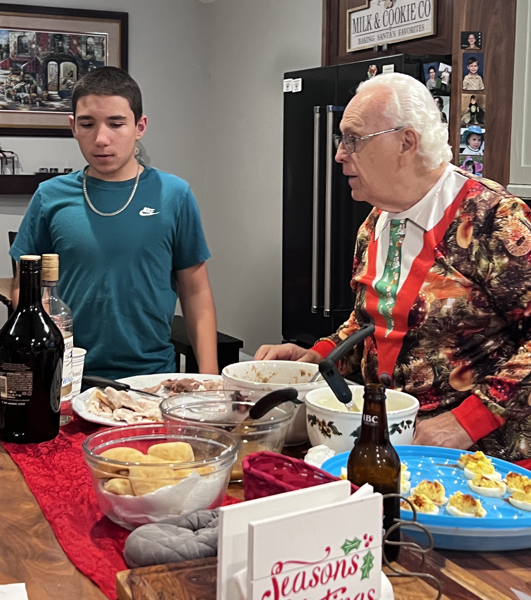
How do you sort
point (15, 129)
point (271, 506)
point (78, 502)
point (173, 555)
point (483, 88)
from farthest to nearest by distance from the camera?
point (15, 129) < point (483, 88) < point (78, 502) < point (173, 555) < point (271, 506)

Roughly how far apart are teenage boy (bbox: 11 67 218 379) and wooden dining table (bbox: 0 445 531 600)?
3.34ft

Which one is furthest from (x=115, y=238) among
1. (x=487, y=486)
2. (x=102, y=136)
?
(x=487, y=486)

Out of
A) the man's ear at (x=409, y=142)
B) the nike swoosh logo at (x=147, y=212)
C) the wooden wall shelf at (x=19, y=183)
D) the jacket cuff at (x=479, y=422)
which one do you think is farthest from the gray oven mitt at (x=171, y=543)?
the wooden wall shelf at (x=19, y=183)

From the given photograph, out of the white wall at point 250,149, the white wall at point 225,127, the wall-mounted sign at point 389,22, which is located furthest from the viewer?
the white wall at point 225,127

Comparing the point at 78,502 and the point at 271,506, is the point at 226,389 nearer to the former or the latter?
the point at 78,502

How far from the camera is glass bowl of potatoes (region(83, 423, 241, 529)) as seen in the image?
3.31 ft

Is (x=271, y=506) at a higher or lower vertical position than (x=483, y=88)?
lower

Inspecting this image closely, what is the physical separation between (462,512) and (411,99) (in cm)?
100

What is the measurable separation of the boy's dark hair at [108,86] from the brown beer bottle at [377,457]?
1357 millimetres

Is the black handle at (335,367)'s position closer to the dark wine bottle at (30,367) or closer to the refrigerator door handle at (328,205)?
the dark wine bottle at (30,367)

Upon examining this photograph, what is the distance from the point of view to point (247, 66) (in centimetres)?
536

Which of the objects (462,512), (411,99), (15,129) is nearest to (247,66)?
(15,129)

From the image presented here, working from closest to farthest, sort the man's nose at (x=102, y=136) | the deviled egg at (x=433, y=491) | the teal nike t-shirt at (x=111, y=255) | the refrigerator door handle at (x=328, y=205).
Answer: the deviled egg at (x=433, y=491) < the man's nose at (x=102, y=136) < the teal nike t-shirt at (x=111, y=255) < the refrigerator door handle at (x=328, y=205)

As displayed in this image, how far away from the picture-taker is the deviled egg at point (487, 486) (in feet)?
3.67
